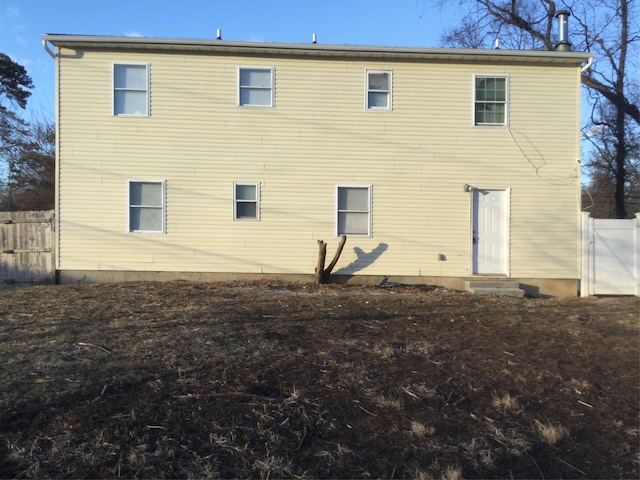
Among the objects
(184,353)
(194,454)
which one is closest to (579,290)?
(184,353)

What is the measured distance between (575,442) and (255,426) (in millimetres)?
2487

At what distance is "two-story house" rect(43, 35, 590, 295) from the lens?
36.6 feet

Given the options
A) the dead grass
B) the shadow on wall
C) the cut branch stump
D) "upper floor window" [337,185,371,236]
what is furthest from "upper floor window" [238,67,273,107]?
the dead grass

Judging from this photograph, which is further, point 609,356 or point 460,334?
point 460,334

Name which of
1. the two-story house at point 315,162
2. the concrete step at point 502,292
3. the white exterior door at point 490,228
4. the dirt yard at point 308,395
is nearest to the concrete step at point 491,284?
the concrete step at point 502,292

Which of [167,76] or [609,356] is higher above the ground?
[167,76]

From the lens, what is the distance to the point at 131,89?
440 inches

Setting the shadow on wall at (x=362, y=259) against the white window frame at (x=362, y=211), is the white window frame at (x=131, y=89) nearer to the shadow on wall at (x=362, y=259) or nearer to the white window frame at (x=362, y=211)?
the white window frame at (x=362, y=211)

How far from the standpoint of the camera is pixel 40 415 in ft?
11.7

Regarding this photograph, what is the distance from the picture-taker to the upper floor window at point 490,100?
11.6m

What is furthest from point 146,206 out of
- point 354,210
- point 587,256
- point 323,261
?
point 587,256

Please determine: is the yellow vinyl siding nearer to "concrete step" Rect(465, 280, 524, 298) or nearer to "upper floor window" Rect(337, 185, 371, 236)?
"upper floor window" Rect(337, 185, 371, 236)

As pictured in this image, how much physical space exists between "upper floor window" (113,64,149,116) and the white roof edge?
1.65 feet

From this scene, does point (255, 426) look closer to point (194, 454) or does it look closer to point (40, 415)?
point (194, 454)
